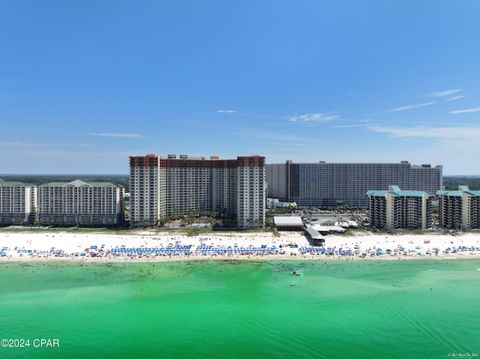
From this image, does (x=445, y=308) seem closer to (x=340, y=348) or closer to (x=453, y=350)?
(x=453, y=350)

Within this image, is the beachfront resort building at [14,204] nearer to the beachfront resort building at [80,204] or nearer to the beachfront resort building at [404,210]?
the beachfront resort building at [80,204]

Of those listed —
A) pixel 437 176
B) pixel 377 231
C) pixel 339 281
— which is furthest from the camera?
pixel 437 176

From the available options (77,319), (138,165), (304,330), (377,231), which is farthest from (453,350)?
(138,165)

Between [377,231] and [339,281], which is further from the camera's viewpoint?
[377,231]

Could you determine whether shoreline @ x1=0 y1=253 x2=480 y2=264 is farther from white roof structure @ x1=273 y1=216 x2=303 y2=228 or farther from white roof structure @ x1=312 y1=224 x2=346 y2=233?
white roof structure @ x1=273 y1=216 x2=303 y2=228

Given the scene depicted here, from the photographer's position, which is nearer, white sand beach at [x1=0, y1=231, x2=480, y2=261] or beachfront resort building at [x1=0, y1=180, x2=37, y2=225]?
white sand beach at [x1=0, y1=231, x2=480, y2=261]

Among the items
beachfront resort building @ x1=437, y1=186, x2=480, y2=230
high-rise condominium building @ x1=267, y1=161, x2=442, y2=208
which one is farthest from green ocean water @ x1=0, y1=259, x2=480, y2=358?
high-rise condominium building @ x1=267, y1=161, x2=442, y2=208

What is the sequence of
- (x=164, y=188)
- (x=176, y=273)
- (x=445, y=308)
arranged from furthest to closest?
(x=164, y=188)
(x=176, y=273)
(x=445, y=308)
